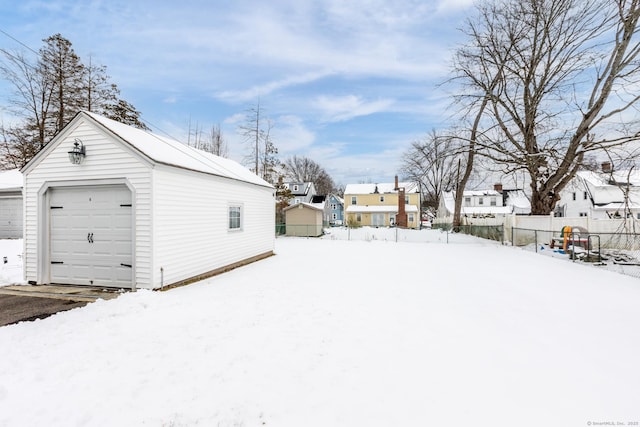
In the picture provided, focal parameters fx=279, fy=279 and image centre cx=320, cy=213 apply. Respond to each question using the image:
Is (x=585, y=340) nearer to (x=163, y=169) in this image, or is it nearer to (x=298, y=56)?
(x=163, y=169)

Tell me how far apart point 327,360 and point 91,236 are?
648 cm

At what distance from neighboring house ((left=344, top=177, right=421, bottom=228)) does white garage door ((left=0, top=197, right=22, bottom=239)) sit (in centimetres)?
3035

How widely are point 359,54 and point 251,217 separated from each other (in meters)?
9.15

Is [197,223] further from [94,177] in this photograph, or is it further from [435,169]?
[435,169]

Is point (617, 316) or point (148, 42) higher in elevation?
point (148, 42)

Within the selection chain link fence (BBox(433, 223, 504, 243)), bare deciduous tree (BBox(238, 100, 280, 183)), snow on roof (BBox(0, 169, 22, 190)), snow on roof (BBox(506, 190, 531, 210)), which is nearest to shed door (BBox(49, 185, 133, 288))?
snow on roof (BBox(0, 169, 22, 190))

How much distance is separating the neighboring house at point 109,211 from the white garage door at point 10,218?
13043mm

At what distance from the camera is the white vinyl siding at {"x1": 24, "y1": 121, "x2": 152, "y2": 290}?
606 centimetres

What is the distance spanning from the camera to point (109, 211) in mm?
6520

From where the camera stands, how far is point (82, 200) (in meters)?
6.69

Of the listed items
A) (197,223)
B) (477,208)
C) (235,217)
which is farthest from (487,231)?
(477,208)

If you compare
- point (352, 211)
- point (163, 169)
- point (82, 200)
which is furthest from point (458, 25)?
point (352, 211)

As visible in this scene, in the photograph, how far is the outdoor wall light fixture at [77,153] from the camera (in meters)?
6.35

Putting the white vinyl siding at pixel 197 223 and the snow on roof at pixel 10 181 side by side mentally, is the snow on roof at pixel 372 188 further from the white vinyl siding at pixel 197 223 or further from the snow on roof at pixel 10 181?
the snow on roof at pixel 10 181
